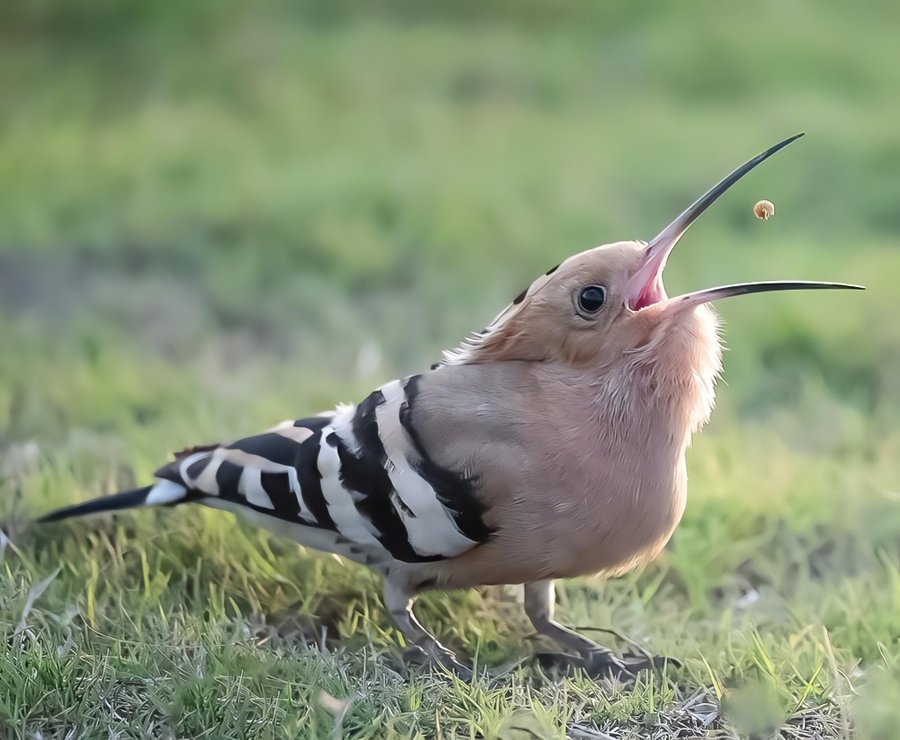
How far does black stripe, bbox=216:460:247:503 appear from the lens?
257cm

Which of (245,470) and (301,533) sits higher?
(245,470)

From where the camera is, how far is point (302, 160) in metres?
6.64

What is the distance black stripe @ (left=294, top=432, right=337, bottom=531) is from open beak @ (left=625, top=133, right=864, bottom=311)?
28.6 inches

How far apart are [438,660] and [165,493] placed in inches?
30.3

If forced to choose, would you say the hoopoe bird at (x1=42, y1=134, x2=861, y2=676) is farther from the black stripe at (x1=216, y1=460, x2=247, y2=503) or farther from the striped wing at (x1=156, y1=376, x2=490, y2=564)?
the black stripe at (x1=216, y1=460, x2=247, y2=503)

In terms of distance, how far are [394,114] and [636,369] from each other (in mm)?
5226

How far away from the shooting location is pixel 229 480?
8.45ft

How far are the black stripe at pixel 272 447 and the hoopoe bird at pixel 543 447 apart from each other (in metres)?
0.07


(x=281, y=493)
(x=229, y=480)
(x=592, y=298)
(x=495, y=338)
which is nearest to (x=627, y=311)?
(x=592, y=298)

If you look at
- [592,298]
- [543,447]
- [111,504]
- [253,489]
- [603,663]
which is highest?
[592,298]

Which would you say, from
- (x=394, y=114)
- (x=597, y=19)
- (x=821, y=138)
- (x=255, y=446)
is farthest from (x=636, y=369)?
(x=597, y=19)

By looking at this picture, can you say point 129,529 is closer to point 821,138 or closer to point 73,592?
point 73,592

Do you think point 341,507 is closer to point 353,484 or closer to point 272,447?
point 353,484

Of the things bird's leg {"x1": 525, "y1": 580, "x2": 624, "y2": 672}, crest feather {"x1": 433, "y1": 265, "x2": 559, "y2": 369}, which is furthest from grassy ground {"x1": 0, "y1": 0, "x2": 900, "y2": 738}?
crest feather {"x1": 433, "y1": 265, "x2": 559, "y2": 369}
